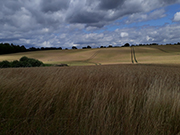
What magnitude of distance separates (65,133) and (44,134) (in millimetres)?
326

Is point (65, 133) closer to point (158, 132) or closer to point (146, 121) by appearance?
point (146, 121)

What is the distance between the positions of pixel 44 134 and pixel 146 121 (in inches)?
66.4

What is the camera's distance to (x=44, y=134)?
2.05m

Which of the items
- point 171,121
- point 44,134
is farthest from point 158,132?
point 44,134

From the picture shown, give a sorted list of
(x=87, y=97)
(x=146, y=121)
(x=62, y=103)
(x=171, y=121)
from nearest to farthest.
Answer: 1. (x=146, y=121)
2. (x=171, y=121)
3. (x=62, y=103)
4. (x=87, y=97)

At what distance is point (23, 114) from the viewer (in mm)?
2492

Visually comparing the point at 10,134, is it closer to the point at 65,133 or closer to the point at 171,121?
the point at 65,133

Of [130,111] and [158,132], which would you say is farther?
[130,111]

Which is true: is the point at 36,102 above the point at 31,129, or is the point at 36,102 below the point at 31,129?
above

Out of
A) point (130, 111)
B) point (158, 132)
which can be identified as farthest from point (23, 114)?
point (158, 132)

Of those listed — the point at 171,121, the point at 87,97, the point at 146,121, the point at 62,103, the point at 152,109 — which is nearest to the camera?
the point at 146,121

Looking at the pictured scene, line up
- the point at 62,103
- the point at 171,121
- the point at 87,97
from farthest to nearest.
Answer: the point at 87,97, the point at 62,103, the point at 171,121

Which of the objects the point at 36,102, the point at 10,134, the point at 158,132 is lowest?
the point at 158,132

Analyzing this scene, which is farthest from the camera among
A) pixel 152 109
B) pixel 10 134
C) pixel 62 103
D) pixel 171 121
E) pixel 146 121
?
pixel 62 103
